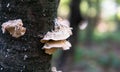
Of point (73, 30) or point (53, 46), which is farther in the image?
point (73, 30)

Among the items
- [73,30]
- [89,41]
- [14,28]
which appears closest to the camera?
[14,28]

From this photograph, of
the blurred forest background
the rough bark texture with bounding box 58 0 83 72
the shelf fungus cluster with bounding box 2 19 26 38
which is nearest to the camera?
the shelf fungus cluster with bounding box 2 19 26 38

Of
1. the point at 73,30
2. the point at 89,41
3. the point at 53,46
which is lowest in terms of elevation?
the point at 89,41

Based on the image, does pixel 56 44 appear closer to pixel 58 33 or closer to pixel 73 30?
pixel 58 33

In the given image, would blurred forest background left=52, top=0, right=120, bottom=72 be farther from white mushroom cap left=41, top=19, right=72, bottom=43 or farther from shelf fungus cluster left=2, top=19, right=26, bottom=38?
shelf fungus cluster left=2, top=19, right=26, bottom=38

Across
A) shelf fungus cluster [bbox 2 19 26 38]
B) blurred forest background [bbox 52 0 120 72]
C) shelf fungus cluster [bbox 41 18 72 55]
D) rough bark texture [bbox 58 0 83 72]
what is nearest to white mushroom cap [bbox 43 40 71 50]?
shelf fungus cluster [bbox 41 18 72 55]

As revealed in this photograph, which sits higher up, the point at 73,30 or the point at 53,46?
the point at 53,46

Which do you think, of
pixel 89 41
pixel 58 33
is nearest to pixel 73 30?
pixel 58 33
